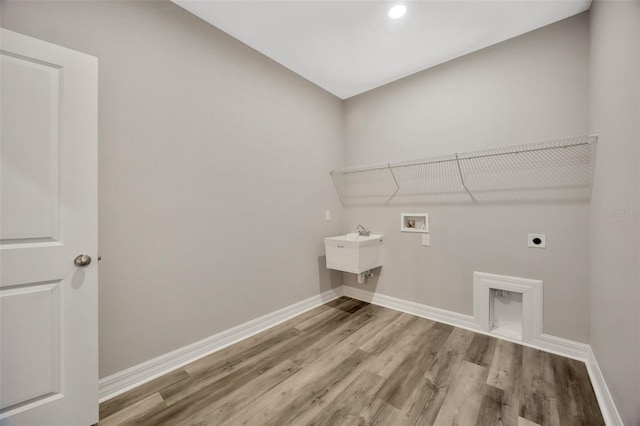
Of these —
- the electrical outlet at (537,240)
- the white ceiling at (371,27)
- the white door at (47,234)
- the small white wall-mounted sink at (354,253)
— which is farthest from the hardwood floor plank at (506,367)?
the white ceiling at (371,27)

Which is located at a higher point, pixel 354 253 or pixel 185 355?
pixel 354 253

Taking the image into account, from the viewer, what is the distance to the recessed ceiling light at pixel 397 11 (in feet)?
6.30

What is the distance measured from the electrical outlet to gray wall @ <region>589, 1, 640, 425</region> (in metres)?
0.30

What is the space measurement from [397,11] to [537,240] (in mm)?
2154

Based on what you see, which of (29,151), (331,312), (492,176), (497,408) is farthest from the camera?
(331,312)

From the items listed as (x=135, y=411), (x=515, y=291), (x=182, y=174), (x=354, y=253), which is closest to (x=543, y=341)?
(x=515, y=291)

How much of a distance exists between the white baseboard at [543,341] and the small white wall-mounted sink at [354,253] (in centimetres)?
48

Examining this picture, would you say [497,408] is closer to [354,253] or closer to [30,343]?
[354,253]

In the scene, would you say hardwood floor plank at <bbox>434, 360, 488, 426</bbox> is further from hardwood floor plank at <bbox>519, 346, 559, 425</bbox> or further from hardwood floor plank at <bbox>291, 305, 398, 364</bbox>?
hardwood floor plank at <bbox>291, 305, 398, 364</bbox>

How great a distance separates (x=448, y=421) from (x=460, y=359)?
677mm

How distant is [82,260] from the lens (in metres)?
1.37

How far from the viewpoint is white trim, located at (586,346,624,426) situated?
133cm

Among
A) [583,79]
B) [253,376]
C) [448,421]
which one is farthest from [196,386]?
[583,79]

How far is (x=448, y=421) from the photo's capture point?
1.40 m
